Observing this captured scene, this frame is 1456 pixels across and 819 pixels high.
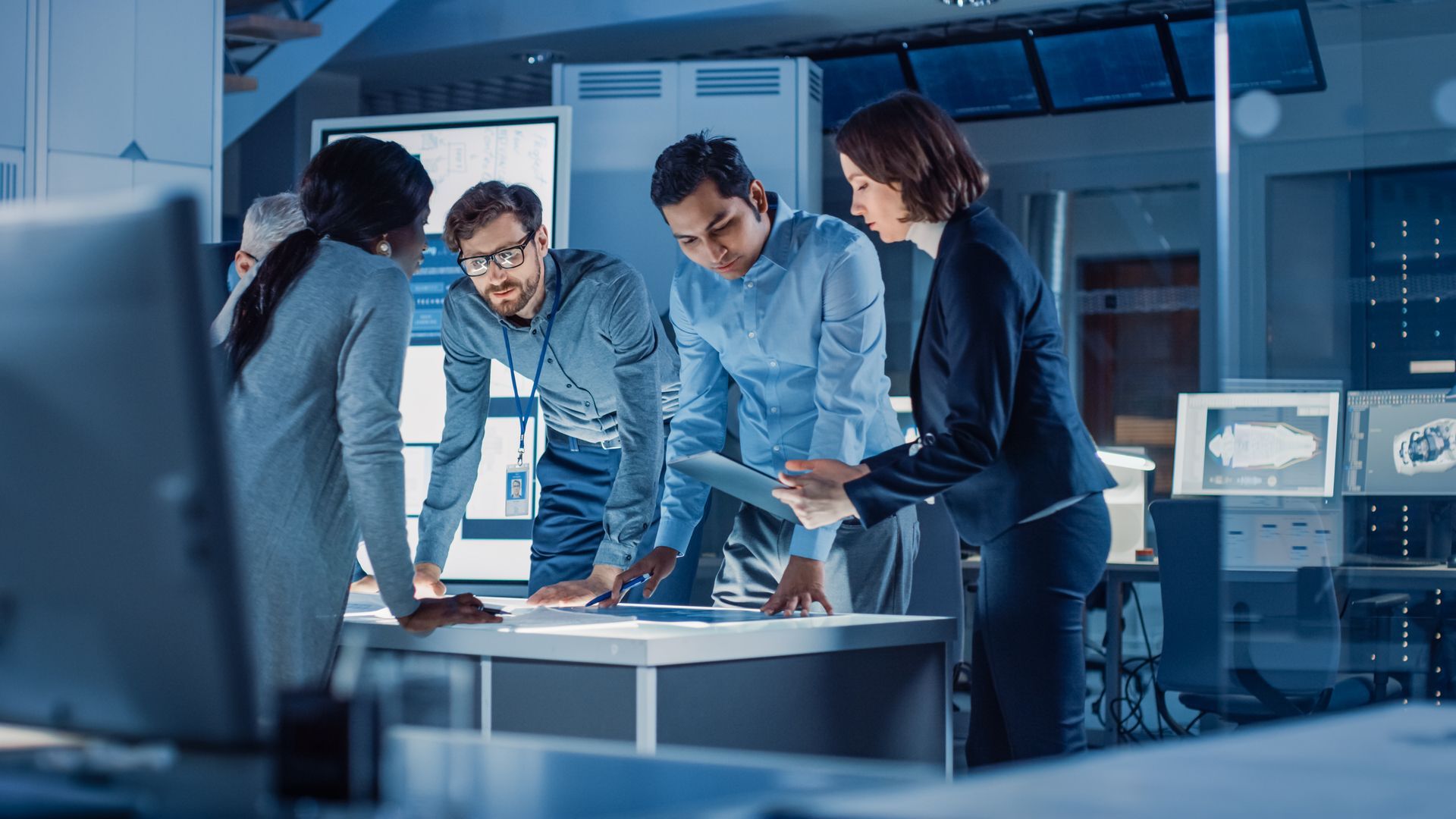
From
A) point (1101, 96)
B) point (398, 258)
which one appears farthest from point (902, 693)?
point (1101, 96)

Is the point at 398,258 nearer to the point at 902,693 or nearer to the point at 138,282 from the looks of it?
the point at 902,693

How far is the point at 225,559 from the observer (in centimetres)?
81

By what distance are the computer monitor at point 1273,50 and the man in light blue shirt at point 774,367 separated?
5.82ft

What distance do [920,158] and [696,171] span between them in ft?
1.74

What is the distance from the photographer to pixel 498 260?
2545 millimetres

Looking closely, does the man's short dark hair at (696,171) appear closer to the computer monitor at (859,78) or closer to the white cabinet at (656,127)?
the white cabinet at (656,127)

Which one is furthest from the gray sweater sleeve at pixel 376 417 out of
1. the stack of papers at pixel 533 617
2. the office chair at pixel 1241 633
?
the office chair at pixel 1241 633

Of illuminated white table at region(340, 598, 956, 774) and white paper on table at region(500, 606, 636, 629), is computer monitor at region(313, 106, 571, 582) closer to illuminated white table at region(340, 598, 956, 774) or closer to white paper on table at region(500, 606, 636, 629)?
white paper on table at region(500, 606, 636, 629)

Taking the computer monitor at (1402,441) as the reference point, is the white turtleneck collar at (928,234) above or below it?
above

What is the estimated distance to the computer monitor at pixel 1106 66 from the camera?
6465 mm

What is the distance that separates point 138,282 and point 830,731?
1.37 metres

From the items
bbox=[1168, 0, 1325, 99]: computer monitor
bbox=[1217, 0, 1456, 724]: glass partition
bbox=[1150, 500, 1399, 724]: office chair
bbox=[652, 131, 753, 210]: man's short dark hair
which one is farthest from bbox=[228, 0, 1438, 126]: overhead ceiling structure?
bbox=[652, 131, 753, 210]: man's short dark hair

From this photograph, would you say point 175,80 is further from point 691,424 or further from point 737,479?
point 737,479

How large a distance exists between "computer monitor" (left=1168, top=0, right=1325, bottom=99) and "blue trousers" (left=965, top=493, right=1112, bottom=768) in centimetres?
222
